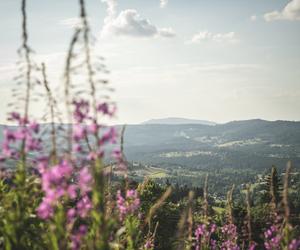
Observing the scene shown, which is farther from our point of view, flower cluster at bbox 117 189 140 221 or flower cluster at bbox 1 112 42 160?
flower cluster at bbox 117 189 140 221

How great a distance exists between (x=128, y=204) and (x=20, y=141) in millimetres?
3086

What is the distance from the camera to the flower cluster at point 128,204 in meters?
7.09

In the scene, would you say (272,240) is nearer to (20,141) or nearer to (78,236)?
(78,236)

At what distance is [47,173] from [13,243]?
4.29ft

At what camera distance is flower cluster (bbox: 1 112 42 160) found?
15.2ft

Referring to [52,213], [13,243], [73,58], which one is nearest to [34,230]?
[13,243]

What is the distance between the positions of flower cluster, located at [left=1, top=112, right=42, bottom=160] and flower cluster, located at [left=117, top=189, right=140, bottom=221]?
273cm

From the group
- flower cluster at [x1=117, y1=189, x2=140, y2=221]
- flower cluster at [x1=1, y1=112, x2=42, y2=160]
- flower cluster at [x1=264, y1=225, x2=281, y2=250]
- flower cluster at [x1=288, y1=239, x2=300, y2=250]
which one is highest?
flower cluster at [x1=1, y1=112, x2=42, y2=160]

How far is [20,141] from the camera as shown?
4.73 meters

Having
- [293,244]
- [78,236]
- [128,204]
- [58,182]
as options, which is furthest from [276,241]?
[58,182]

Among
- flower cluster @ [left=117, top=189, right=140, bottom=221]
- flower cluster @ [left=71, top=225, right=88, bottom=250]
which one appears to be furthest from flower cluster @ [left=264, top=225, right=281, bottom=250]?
flower cluster @ [left=71, top=225, right=88, bottom=250]

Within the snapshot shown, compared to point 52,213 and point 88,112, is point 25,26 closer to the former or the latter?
point 88,112

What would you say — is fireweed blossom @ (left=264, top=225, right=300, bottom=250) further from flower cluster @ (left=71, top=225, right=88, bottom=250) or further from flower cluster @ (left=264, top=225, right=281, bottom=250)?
flower cluster @ (left=71, top=225, right=88, bottom=250)

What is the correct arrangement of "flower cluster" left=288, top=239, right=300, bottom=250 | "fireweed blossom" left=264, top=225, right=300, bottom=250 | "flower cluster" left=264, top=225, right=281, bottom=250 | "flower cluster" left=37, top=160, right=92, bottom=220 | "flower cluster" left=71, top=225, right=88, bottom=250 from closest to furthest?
1. "flower cluster" left=37, top=160, right=92, bottom=220
2. "flower cluster" left=71, top=225, right=88, bottom=250
3. "flower cluster" left=288, top=239, right=300, bottom=250
4. "fireweed blossom" left=264, top=225, right=300, bottom=250
5. "flower cluster" left=264, top=225, right=281, bottom=250
